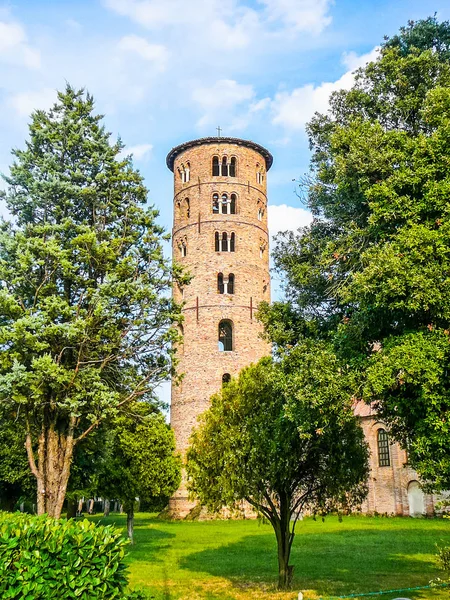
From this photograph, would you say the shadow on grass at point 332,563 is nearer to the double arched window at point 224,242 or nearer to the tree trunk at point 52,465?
the tree trunk at point 52,465

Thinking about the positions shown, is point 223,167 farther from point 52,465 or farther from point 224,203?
point 52,465

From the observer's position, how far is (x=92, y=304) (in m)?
15.3

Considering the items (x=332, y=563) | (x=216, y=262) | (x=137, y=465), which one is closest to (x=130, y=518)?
(x=137, y=465)

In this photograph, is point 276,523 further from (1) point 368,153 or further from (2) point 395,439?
(1) point 368,153

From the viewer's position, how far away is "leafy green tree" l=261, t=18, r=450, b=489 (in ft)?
32.3

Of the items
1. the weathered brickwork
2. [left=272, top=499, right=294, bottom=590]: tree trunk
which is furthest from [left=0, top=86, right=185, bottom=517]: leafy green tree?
the weathered brickwork

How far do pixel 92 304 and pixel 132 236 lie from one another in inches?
107

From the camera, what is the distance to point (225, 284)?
43.3 metres

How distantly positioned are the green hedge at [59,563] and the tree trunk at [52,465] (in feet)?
27.4

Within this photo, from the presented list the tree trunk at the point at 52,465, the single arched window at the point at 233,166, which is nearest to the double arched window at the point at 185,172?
the single arched window at the point at 233,166

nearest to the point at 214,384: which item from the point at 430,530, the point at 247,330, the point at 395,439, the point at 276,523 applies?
the point at 247,330

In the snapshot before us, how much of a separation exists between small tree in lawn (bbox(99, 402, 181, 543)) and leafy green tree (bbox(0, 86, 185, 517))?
8.62 meters

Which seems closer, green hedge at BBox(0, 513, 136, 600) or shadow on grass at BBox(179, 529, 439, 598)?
green hedge at BBox(0, 513, 136, 600)

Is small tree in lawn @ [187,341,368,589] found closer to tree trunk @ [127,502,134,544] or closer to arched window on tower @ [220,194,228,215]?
tree trunk @ [127,502,134,544]
